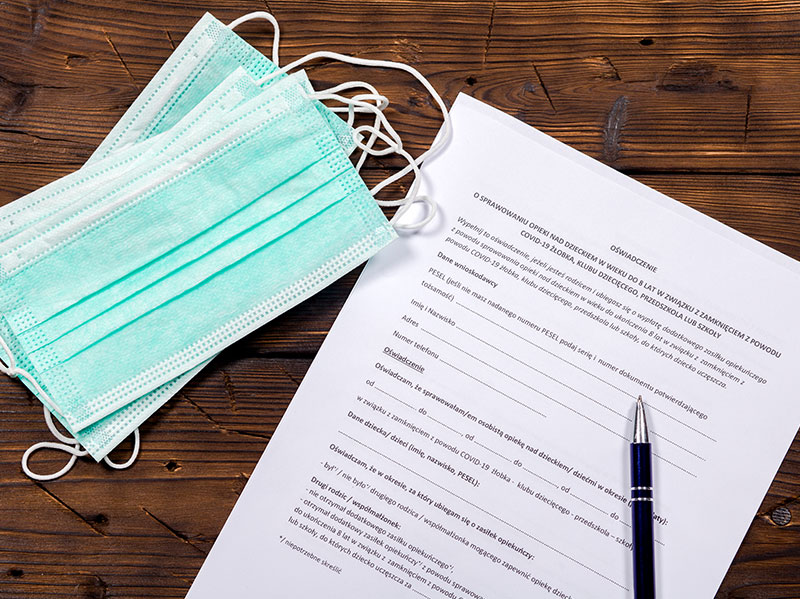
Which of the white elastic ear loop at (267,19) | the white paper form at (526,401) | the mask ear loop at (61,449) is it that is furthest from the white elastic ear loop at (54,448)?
the white elastic ear loop at (267,19)

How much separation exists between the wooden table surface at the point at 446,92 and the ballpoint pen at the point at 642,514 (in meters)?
0.21

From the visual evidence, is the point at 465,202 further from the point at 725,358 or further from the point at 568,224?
the point at 725,358

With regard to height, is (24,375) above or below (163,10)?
below

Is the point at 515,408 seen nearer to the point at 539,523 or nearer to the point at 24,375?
the point at 539,523

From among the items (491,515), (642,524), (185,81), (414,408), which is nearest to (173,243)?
(185,81)

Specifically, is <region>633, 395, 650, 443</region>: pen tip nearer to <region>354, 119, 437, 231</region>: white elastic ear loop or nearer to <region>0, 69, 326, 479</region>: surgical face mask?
<region>354, 119, 437, 231</region>: white elastic ear loop

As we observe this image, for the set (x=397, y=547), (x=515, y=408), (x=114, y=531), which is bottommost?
(x=114, y=531)

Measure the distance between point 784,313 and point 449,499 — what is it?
13.3 inches

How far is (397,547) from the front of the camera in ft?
2.00

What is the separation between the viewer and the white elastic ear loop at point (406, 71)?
63 centimetres

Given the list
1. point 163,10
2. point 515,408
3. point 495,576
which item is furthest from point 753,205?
point 163,10

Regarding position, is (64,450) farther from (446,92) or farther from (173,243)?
(446,92)

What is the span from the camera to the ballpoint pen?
1.93 feet

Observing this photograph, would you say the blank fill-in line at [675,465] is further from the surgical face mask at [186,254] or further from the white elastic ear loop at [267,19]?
the white elastic ear loop at [267,19]
